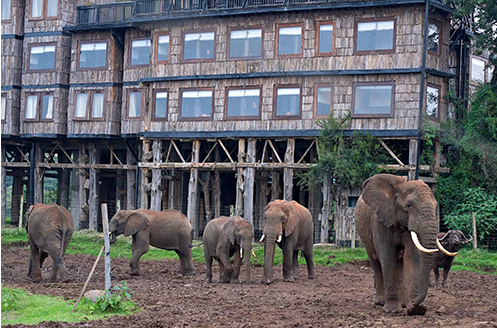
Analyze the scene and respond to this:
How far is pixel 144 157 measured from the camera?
34.8 meters

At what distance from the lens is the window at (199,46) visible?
1310 inches

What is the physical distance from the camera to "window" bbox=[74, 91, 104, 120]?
3766 centimetres

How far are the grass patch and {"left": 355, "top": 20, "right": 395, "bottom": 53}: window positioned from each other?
17750mm

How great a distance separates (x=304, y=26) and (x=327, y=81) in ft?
7.96

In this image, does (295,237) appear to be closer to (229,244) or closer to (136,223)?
(229,244)

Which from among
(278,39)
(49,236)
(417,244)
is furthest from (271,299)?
(278,39)

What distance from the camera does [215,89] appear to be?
3300cm

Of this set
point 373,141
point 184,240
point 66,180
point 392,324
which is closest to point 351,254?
point 373,141

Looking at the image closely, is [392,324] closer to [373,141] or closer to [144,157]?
[373,141]

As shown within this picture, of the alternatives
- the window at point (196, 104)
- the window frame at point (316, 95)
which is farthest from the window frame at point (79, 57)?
the window frame at point (316, 95)

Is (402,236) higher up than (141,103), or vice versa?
(141,103)

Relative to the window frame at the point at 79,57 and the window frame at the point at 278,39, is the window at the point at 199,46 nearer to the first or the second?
the window frame at the point at 278,39

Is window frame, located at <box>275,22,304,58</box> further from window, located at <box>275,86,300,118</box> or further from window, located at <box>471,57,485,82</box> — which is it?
window, located at <box>471,57,485,82</box>

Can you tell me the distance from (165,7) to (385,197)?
77.9 ft
